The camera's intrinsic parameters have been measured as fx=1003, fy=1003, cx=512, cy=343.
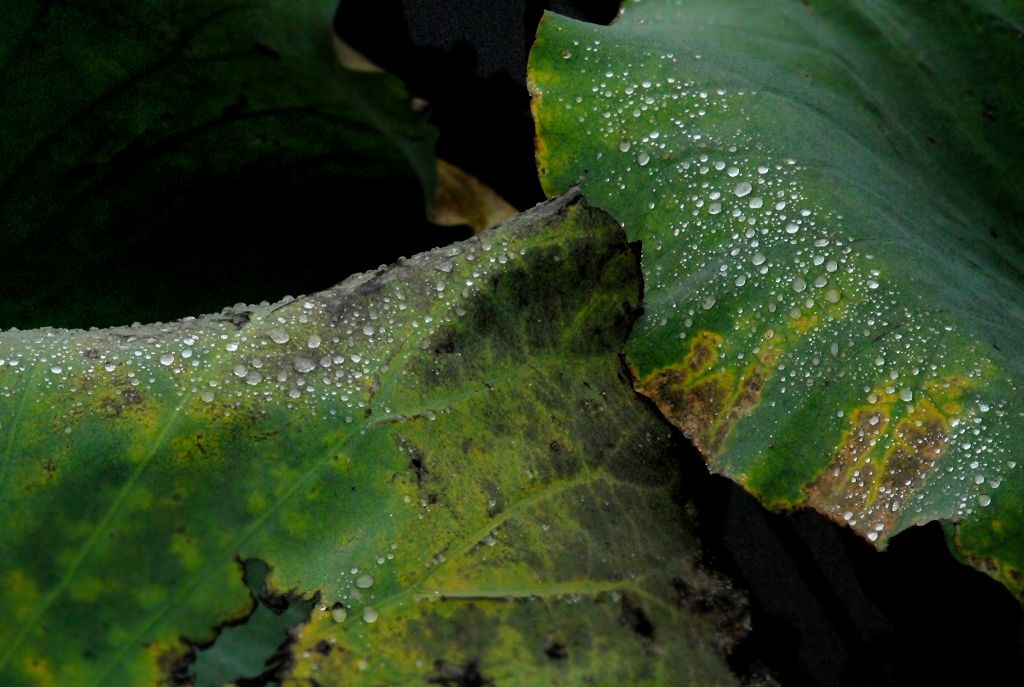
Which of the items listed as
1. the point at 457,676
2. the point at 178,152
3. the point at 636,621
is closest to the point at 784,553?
the point at 636,621

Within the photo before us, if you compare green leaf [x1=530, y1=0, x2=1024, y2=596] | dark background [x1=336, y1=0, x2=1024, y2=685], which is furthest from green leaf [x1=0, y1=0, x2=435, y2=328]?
green leaf [x1=530, y1=0, x2=1024, y2=596]

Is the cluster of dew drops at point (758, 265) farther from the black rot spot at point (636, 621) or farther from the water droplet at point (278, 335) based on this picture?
the water droplet at point (278, 335)

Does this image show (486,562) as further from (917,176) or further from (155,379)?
(917,176)

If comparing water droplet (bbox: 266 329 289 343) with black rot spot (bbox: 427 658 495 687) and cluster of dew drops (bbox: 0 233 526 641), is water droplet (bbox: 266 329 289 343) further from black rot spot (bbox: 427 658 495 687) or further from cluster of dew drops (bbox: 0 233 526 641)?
black rot spot (bbox: 427 658 495 687)

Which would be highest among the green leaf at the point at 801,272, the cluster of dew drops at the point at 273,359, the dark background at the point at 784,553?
the green leaf at the point at 801,272

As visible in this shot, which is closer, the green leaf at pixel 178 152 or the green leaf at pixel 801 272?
the green leaf at pixel 801 272

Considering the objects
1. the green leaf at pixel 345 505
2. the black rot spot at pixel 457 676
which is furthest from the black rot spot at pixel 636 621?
the black rot spot at pixel 457 676
